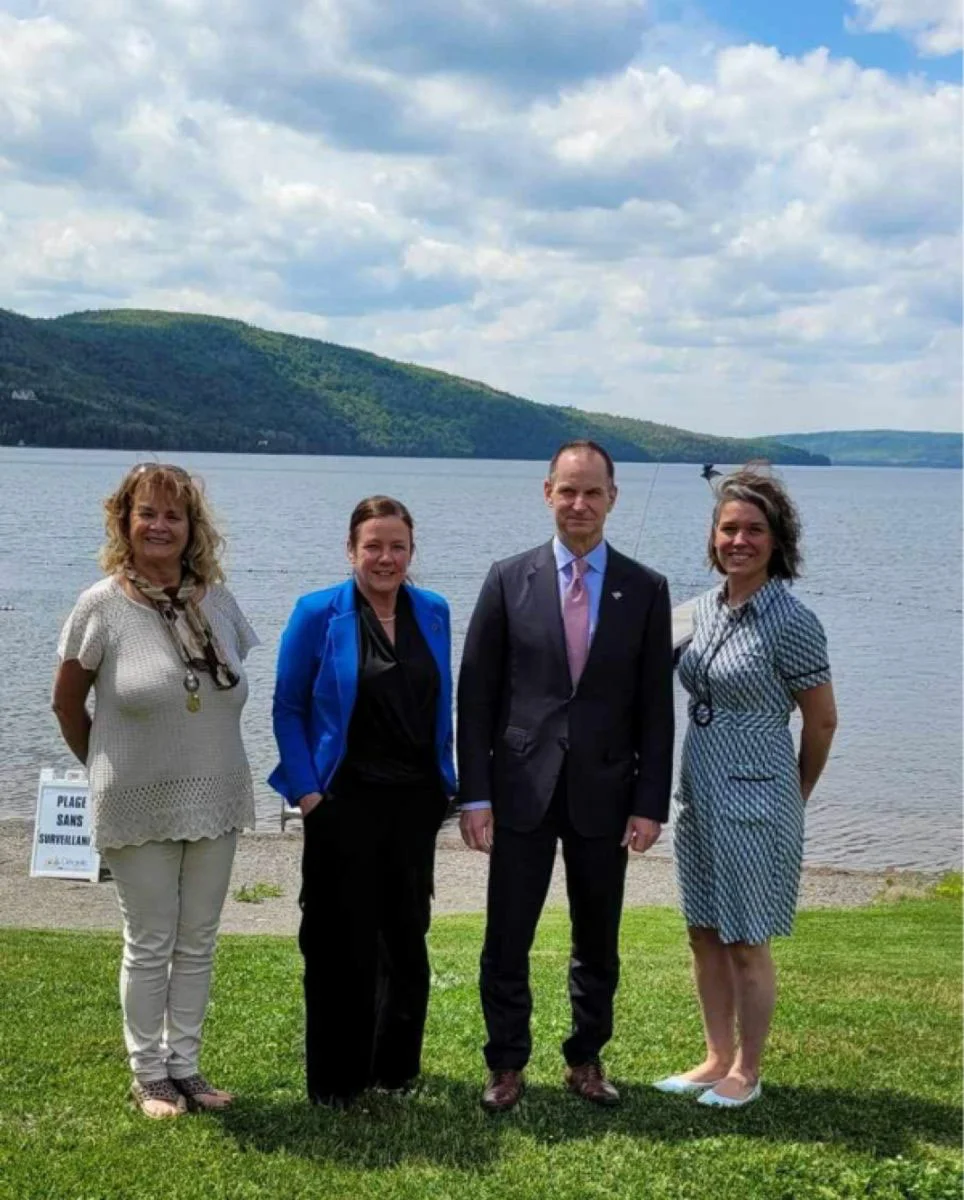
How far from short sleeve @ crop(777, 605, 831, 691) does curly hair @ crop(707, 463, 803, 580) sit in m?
0.26

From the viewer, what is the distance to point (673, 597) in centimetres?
5547

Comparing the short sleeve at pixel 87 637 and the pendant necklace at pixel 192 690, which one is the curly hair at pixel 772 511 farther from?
the short sleeve at pixel 87 637

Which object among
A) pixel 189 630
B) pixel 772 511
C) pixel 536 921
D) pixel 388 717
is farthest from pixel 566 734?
pixel 189 630

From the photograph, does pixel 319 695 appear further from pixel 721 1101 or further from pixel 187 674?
pixel 721 1101

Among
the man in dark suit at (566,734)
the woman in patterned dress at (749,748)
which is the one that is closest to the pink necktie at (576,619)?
the man in dark suit at (566,734)

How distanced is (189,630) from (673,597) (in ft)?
168

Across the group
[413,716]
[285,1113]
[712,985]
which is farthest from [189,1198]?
[712,985]

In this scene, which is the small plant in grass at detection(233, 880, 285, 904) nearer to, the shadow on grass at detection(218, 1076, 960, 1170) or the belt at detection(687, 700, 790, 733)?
the shadow on grass at detection(218, 1076, 960, 1170)

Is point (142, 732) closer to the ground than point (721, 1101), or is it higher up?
higher up

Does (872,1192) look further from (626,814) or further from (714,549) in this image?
(714,549)

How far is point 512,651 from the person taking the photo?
5188 millimetres

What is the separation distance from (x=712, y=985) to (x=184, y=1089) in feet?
6.96

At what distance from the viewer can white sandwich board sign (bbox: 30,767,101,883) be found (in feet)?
47.5

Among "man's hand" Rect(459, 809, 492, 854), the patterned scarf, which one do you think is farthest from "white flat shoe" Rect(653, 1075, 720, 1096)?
the patterned scarf
